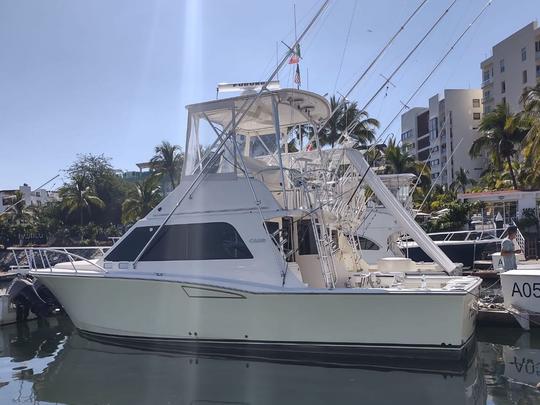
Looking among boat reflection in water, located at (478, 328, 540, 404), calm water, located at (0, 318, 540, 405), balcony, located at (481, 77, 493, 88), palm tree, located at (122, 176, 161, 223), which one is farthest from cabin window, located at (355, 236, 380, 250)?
balcony, located at (481, 77, 493, 88)

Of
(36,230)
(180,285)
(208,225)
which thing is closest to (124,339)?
(180,285)

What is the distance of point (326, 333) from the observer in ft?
28.1

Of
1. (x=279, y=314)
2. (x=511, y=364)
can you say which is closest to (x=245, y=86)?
(x=279, y=314)

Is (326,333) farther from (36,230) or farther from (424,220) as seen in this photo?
(36,230)

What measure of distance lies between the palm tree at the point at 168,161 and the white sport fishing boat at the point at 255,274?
27.5 metres

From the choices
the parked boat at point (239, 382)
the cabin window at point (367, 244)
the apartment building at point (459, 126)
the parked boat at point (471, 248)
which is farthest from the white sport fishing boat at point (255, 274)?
the apartment building at point (459, 126)

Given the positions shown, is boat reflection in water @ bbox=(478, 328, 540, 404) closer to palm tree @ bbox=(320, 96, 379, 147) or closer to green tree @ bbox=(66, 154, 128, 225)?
palm tree @ bbox=(320, 96, 379, 147)

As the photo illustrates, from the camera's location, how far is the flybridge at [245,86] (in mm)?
9734

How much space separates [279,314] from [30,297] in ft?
26.0

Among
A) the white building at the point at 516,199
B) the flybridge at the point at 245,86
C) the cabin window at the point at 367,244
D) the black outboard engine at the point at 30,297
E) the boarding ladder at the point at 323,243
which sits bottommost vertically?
the black outboard engine at the point at 30,297

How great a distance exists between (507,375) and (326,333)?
2930mm

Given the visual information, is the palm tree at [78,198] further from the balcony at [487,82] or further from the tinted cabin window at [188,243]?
the balcony at [487,82]

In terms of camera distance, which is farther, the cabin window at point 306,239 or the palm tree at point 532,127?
the palm tree at point 532,127

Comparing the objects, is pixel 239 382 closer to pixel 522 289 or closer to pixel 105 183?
pixel 522 289
